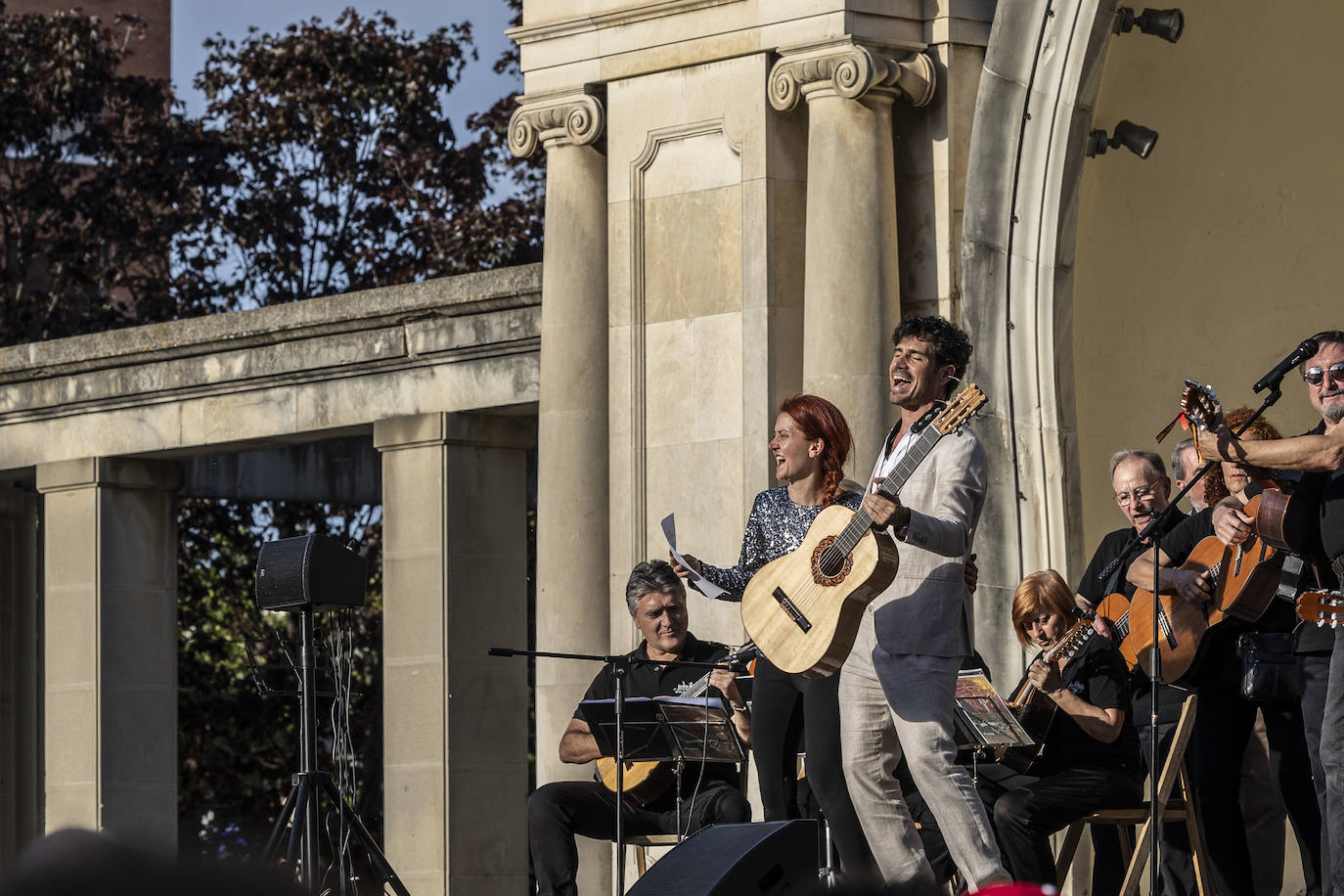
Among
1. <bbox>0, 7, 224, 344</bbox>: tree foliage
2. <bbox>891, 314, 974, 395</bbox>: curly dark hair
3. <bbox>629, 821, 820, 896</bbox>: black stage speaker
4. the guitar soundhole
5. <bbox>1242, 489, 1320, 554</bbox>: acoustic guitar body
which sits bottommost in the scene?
<bbox>629, 821, 820, 896</bbox>: black stage speaker

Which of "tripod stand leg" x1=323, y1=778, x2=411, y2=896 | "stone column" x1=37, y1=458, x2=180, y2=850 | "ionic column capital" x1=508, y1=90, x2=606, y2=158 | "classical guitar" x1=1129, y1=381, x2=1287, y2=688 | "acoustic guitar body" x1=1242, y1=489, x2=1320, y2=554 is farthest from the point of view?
"stone column" x1=37, y1=458, x2=180, y2=850

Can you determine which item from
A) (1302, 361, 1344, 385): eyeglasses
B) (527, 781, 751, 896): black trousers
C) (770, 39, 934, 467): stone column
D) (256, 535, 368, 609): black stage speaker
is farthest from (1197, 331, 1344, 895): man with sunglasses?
(256, 535, 368, 609): black stage speaker

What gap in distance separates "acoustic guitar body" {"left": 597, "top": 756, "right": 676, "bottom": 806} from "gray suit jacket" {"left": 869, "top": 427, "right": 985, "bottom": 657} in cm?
190

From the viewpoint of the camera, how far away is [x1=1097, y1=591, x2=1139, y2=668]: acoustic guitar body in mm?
7613

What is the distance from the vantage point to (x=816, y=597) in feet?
21.0

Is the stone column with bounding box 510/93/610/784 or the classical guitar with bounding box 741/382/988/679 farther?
the stone column with bounding box 510/93/610/784

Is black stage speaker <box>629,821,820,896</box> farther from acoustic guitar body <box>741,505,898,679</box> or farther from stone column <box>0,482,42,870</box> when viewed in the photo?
stone column <box>0,482,42,870</box>

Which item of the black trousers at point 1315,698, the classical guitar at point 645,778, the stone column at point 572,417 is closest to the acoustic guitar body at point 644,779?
the classical guitar at point 645,778

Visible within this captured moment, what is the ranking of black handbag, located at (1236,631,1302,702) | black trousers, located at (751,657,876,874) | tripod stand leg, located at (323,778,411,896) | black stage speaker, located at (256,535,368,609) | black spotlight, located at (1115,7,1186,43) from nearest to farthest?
black trousers, located at (751,657,876,874) → black handbag, located at (1236,631,1302,702) → tripod stand leg, located at (323,778,411,896) → black stage speaker, located at (256,535,368,609) → black spotlight, located at (1115,7,1186,43)

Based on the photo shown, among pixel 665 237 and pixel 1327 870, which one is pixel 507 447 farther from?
pixel 1327 870

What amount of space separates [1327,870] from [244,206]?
15.5 meters

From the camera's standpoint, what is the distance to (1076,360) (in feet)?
31.5

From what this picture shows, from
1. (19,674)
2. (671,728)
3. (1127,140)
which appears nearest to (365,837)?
(671,728)

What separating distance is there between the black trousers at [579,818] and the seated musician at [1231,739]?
1.59 meters
